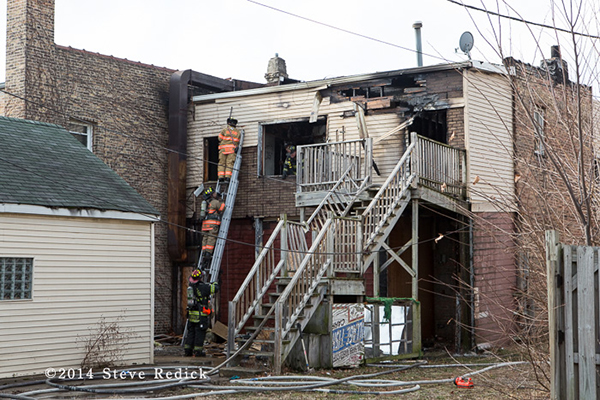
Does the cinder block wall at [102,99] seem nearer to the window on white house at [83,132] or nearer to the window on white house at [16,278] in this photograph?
the window on white house at [83,132]

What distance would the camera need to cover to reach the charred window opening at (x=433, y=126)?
1939 centimetres

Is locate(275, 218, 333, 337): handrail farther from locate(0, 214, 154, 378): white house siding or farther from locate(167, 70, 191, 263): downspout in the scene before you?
locate(167, 70, 191, 263): downspout

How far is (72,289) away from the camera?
1426 centimetres

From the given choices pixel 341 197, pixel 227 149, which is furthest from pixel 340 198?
pixel 227 149

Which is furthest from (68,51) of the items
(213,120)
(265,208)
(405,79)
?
(405,79)

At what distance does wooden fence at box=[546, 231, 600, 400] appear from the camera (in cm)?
683

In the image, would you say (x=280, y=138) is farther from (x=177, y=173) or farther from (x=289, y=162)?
(x=177, y=173)

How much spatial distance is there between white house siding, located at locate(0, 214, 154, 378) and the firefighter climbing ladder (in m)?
4.20

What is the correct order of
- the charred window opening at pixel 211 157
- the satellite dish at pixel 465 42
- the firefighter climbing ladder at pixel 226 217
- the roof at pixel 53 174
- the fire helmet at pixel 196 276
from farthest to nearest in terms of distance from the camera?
1. the charred window opening at pixel 211 157
2. the firefighter climbing ladder at pixel 226 217
3. the satellite dish at pixel 465 42
4. the fire helmet at pixel 196 276
5. the roof at pixel 53 174

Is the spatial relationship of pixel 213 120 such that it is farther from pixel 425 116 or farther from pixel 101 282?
pixel 101 282

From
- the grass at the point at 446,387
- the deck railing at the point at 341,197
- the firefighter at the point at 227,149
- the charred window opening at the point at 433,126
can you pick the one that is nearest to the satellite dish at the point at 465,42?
the charred window opening at the point at 433,126

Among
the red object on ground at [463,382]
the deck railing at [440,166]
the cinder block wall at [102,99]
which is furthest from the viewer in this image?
the cinder block wall at [102,99]

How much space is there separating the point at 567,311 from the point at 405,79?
12565mm

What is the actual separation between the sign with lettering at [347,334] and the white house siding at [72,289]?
413 cm
